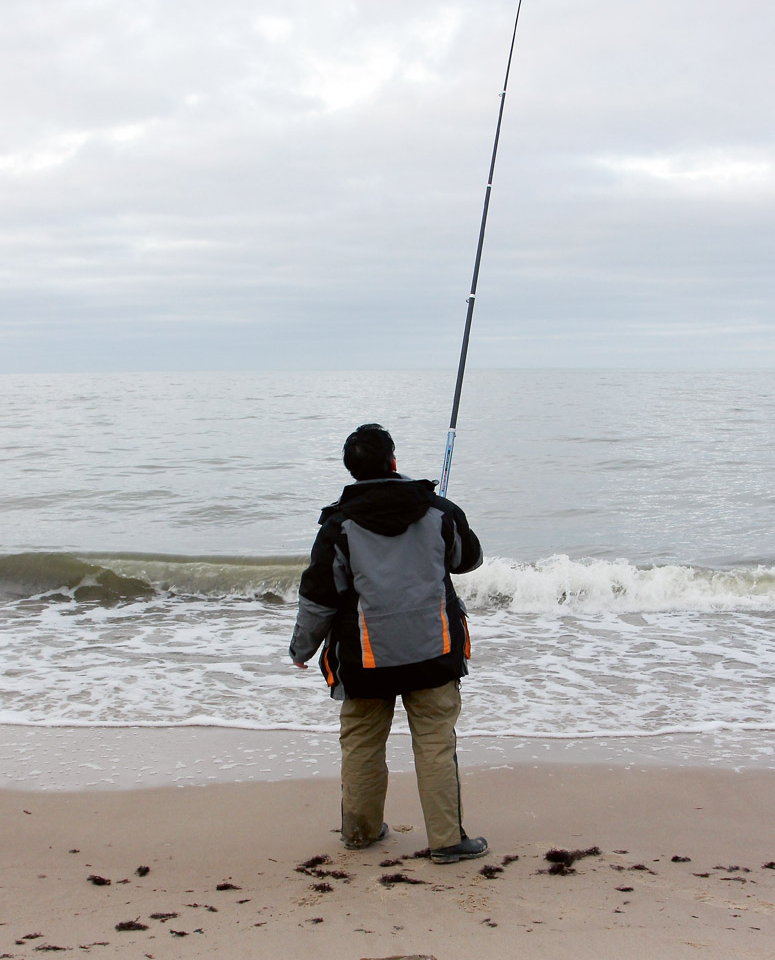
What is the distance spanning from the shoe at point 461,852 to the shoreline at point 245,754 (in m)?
1.07

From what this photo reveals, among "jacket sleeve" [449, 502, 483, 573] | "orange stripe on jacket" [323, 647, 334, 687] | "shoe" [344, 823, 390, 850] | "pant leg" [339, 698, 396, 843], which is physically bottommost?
"shoe" [344, 823, 390, 850]

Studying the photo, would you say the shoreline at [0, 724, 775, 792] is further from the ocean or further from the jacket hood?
the jacket hood

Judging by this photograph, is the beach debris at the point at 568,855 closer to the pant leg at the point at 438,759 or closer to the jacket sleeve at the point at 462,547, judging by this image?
the pant leg at the point at 438,759

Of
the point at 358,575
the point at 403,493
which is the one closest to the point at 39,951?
the point at 358,575

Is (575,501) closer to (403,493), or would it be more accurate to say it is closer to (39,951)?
(403,493)

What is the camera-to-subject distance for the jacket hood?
3.08 m

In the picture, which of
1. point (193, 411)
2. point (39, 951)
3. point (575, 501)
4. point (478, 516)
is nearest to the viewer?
point (39, 951)

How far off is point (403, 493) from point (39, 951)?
1818mm

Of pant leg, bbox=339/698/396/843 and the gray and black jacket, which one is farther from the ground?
the gray and black jacket

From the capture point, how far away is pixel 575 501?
1434 cm

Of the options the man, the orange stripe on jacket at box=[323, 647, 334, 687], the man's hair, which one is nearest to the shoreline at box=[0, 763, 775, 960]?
the man

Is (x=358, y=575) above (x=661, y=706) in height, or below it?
above

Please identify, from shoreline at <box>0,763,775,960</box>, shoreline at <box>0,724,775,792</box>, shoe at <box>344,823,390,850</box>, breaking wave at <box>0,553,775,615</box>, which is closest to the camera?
shoreline at <box>0,763,775,960</box>

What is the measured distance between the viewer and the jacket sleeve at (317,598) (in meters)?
3.12
